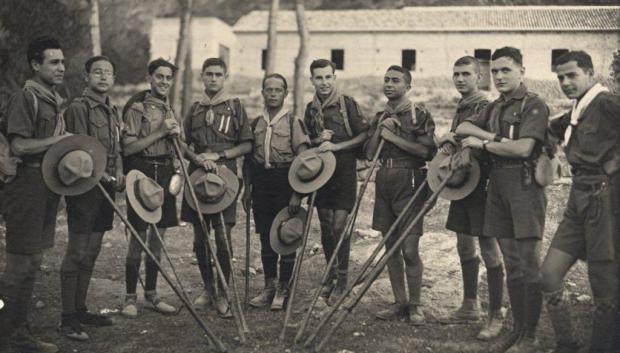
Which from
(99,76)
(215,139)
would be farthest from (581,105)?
(99,76)

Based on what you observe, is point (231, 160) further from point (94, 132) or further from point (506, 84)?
point (506, 84)

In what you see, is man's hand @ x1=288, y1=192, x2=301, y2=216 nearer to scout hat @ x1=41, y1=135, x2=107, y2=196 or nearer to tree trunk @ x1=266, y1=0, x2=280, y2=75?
scout hat @ x1=41, y1=135, x2=107, y2=196

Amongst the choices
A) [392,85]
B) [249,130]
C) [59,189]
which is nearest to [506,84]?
[392,85]

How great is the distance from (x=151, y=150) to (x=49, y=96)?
3.69 feet

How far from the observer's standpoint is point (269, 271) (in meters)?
6.02

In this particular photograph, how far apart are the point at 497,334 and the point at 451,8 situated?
902 inches

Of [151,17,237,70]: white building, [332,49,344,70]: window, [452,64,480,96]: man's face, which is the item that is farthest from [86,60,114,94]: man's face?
[332,49,344,70]: window

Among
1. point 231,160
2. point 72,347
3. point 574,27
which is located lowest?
point 72,347

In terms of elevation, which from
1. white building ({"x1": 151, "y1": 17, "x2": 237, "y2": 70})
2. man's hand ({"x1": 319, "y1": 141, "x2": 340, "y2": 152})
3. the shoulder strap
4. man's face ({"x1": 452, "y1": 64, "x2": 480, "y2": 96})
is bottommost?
man's hand ({"x1": 319, "y1": 141, "x2": 340, "y2": 152})

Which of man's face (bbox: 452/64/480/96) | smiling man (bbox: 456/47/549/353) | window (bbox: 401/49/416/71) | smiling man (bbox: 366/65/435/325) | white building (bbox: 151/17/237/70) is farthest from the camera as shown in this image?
white building (bbox: 151/17/237/70)

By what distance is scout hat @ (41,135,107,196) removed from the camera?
4578 millimetres

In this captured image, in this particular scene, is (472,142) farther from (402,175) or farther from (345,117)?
(345,117)

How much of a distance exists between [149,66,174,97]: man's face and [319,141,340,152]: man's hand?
173 centimetres

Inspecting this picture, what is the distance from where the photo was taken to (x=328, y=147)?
18.5 feet
